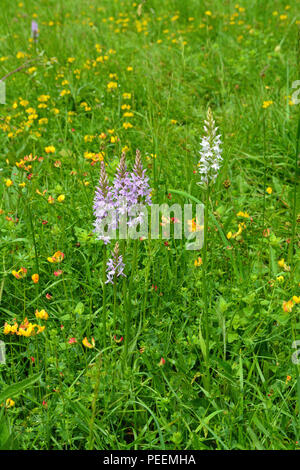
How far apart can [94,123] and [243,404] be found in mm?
2432

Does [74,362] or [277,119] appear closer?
[74,362]

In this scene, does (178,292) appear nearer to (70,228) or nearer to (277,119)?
(70,228)

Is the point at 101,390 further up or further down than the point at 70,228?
further down

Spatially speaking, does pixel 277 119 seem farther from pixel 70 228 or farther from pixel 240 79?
pixel 70 228

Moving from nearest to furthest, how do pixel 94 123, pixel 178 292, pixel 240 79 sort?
pixel 178 292, pixel 94 123, pixel 240 79

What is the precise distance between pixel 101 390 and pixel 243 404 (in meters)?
0.51

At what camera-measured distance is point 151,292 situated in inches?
80.1

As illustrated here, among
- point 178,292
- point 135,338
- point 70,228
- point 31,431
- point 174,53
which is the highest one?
point 174,53

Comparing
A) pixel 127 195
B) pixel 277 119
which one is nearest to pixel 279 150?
pixel 277 119

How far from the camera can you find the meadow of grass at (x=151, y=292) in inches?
61.5

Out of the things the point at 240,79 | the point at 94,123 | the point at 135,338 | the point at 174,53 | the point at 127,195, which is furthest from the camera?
the point at 174,53

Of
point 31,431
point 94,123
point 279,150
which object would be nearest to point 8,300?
point 31,431

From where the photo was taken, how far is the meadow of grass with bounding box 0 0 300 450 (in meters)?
1.56

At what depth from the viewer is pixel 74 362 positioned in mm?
1798
